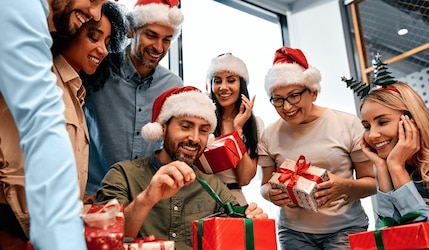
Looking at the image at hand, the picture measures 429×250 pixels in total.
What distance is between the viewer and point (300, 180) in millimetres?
1856

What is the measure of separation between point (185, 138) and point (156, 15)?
75 centimetres

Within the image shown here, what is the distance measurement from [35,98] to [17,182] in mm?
303

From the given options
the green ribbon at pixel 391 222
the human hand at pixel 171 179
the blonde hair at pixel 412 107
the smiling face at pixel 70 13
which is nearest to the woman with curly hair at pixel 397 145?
the blonde hair at pixel 412 107

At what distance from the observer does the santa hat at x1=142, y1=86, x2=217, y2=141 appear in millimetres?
1802

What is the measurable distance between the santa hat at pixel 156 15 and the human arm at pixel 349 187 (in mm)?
1114

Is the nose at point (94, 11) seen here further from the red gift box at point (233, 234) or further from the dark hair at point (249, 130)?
the dark hair at point (249, 130)

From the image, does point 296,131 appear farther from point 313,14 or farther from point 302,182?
point 313,14

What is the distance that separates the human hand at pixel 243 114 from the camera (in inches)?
88.6

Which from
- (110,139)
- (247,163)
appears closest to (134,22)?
(110,139)

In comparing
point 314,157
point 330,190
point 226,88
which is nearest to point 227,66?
point 226,88

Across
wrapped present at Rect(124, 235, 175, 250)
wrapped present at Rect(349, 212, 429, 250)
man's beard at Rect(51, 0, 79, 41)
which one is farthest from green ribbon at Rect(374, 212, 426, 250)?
man's beard at Rect(51, 0, 79, 41)

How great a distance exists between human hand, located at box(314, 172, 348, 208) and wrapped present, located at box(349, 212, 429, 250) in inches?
15.0

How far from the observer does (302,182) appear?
1849mm

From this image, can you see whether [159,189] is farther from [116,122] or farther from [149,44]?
[149,44]
